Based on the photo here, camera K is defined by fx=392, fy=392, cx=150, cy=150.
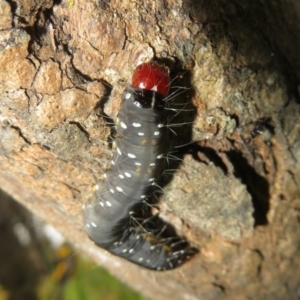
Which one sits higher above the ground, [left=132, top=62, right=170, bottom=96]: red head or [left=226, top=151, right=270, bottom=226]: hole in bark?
[left=132, top=62, right=170, bottom=96]: red head

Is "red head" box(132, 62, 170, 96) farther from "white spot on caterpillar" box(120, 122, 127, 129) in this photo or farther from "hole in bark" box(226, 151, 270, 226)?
"hole in bark" box(226, 151, 270, 226)

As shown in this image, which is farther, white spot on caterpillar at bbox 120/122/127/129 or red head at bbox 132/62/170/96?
white spot on caterpillar at bbox 120/122/127/129

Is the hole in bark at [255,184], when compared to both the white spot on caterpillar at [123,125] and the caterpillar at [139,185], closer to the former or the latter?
the caterpillar at [139,185]

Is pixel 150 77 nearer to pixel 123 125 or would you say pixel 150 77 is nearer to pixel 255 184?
pixel 123 125

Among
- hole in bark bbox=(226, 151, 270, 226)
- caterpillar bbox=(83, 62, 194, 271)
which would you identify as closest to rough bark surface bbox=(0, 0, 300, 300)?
hole in bark bbox=(226, 151, 270, 226)

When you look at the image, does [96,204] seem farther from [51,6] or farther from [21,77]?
[51,6]

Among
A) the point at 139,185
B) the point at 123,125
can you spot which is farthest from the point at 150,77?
the point at 139,185
